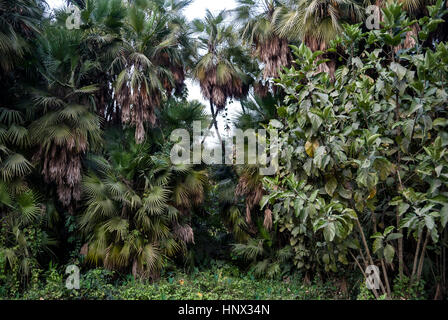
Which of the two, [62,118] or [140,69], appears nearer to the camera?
[62,118]

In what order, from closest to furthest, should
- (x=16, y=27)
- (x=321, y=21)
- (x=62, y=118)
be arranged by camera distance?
(x=62, y=118) → (x=321, y=21) → (x=16, y=27)

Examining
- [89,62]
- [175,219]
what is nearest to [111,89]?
[89,62]

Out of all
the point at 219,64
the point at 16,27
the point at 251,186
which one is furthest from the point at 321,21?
the point at 16,27

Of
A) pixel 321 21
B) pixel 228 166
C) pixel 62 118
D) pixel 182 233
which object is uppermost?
pixel 321 21

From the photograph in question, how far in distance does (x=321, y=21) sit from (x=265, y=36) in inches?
54.5

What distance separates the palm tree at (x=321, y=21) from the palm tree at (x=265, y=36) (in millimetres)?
597

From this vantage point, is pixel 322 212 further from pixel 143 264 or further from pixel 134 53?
pixel 134 53

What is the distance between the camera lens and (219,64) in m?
8.61

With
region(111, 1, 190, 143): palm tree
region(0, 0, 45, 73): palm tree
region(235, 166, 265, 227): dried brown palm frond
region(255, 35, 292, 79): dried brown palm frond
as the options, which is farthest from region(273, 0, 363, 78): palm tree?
region(0, 0, 45, 73): palm tree

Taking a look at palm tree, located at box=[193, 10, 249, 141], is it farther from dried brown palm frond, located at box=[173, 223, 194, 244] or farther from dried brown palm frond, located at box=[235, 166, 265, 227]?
dried brown palm frond, located at box=[173, 223, 194, 244]

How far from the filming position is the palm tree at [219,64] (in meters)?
8.53

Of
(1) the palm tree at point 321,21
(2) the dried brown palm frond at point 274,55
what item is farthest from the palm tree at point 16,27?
(1) the palm tree at point 321,21

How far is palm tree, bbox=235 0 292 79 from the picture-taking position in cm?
738

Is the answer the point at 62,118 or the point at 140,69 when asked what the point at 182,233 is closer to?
the point at 62,118
